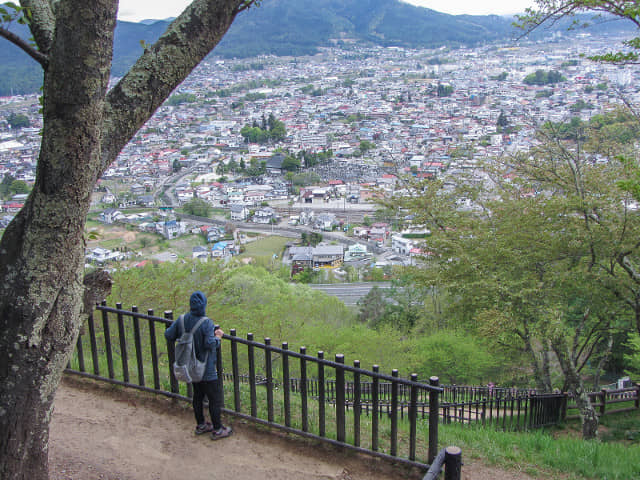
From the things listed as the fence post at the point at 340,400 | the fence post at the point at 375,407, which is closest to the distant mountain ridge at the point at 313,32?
the fence post at the point at 340,400

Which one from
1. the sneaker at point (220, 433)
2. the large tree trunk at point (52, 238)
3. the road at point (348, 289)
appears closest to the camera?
the large tree trunk at point (52, 238)

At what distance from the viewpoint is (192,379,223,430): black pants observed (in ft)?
12.9

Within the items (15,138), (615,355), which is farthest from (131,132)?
(15,138)

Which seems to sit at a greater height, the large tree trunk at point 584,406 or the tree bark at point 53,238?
the tree bark at point 53,238

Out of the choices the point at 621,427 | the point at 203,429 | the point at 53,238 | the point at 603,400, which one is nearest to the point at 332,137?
the point at 603,400

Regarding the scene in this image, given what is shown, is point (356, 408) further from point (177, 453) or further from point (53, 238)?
point (53, 238)

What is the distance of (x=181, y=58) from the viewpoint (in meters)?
2.78

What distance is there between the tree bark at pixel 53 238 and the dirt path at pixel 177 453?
1157 millimetres

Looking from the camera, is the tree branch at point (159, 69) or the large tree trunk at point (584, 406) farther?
the large tree trunk at point (584, 406)

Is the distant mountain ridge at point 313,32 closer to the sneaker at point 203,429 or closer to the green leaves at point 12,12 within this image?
the sneaker at point 203,429

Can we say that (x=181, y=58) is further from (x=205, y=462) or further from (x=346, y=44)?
(x=346, y=44)

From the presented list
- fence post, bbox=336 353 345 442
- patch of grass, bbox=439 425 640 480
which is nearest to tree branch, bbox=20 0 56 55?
fence post, bbox=336 353 345 442

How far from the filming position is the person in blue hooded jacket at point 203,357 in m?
3.74

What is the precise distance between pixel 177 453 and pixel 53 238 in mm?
2202
